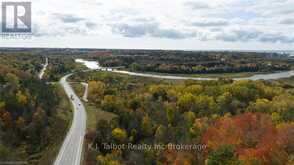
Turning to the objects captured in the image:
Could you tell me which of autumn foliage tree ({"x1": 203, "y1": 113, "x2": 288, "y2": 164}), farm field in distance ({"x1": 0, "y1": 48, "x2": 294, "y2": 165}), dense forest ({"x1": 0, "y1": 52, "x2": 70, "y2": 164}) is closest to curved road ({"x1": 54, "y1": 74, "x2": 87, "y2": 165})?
farm field in distance ({"x1": 0, "y1": 48, "x2": 294, "y2": 165})

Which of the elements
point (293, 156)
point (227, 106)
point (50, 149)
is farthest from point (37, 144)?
point (227, 106)

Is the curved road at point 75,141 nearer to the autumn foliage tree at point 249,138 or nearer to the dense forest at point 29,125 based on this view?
the dense forest at point 29,125

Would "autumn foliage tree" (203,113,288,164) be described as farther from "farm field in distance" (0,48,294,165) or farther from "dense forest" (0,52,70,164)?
"dense forest" (0,52,70,164)

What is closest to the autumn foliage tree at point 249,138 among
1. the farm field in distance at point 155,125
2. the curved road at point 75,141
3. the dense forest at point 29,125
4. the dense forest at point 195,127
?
the dense forest at point 195,127

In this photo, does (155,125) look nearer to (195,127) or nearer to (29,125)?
(195,127)

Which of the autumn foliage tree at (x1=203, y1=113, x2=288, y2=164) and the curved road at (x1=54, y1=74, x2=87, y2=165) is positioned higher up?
the autumn foliage tree at (x1=203, y1=113, x2=288, y2=164)

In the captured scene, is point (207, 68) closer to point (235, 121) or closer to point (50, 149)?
point (235, 121)

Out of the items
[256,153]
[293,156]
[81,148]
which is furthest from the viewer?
[81,148]

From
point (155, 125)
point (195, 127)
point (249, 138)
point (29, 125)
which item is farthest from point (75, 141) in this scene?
point (249, 138)
